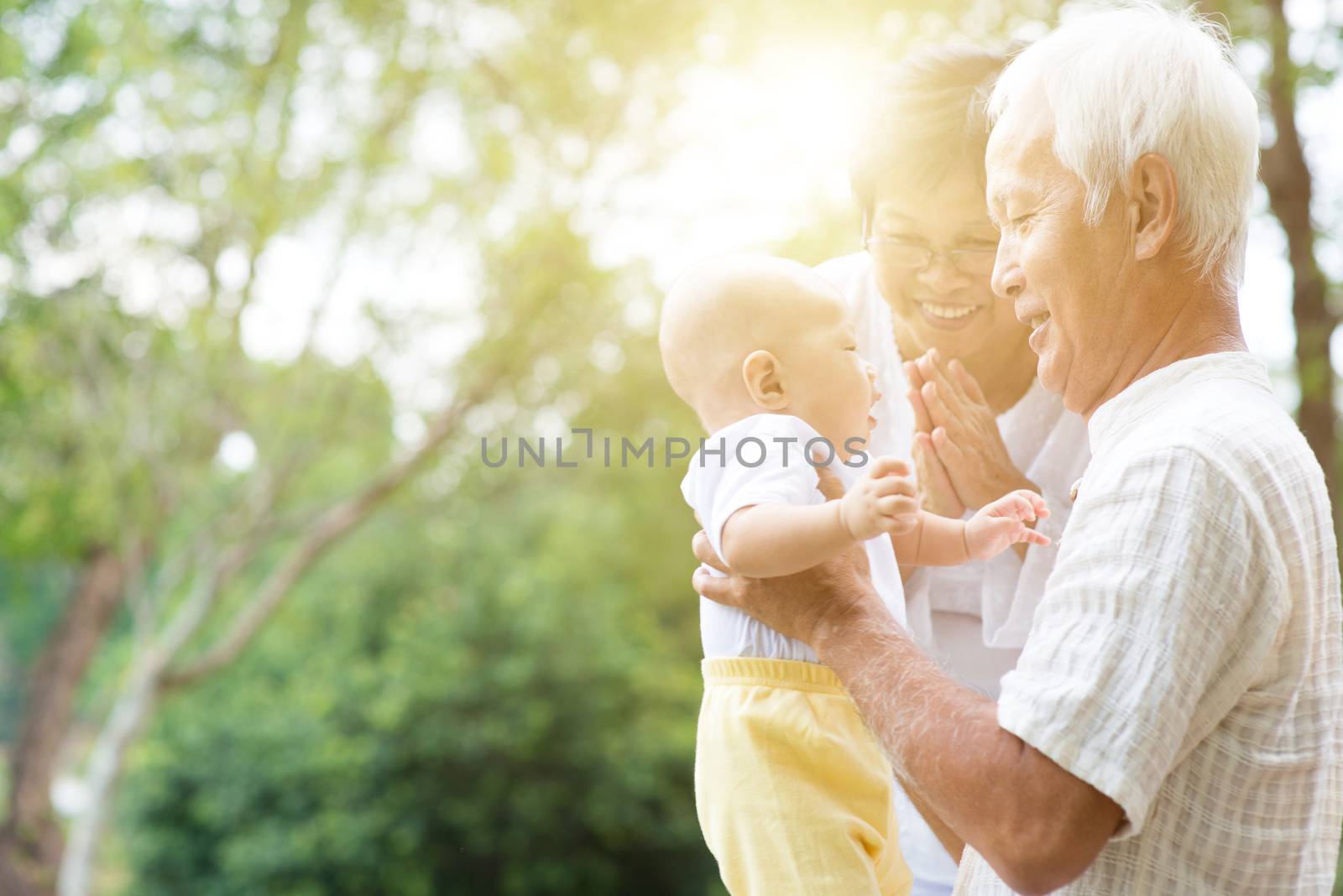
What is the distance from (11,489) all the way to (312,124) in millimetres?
4205

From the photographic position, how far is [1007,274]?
149 centimetres

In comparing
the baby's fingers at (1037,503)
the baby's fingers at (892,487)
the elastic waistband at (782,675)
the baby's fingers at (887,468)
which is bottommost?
the elastic waistband at (782,675)

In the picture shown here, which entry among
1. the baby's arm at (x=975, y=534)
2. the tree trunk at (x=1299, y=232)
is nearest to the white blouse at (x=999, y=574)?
the baby's arm at (x=975, y=534)

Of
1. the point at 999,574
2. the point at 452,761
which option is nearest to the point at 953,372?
the point at 999,574

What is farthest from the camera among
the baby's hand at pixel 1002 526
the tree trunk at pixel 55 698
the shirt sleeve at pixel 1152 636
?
the tree trunk at pixel 55 698

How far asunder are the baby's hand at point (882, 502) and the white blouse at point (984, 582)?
24.3 inches

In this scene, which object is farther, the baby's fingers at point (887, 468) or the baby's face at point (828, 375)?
the baby's face at point (828, 375)

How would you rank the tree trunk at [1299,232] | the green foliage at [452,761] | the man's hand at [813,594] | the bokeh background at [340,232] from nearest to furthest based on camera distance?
the man's hand at [813,594] → the tree trunk at [1299,232] → the bokeh background at [340,232] → the green foliage at [452,761]

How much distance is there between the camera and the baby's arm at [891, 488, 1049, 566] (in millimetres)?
1690

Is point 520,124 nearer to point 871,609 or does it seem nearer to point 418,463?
point 418,463

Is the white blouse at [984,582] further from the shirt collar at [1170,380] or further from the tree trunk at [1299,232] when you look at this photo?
the tree trunk at [1299,232]

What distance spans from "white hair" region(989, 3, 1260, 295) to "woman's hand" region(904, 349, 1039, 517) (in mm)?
601

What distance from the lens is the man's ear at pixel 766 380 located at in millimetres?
1739

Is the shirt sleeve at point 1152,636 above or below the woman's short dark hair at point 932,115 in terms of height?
below
